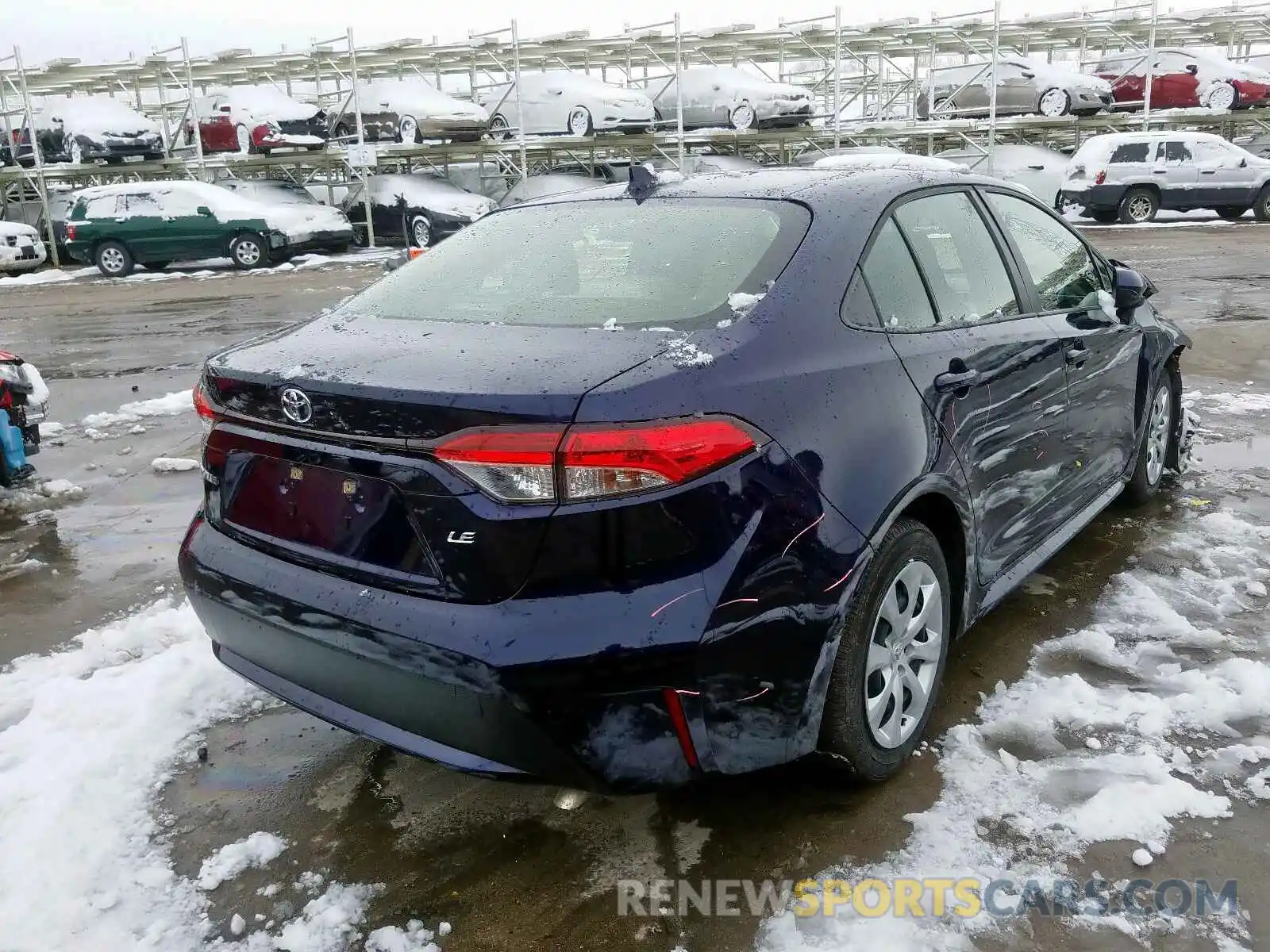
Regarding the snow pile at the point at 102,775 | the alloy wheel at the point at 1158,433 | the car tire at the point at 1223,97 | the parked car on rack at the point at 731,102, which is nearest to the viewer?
the snow pile at the point at 102,775

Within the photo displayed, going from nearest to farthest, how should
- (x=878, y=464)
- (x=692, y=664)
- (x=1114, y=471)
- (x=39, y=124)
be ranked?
(x=692, y=664) → (x=878, y=464) → (x=1114, y=471) → (x=39, y=124)

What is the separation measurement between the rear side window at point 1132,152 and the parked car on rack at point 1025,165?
217 centimetres

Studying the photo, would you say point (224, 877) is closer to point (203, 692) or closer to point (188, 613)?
point (203, 692)

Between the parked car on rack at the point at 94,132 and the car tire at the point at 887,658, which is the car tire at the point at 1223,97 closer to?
the parked car on rack at the point at 94,132

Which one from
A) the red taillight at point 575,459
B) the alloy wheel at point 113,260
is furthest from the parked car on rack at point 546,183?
the red taillight at point 575,459

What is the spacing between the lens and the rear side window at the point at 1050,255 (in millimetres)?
3479

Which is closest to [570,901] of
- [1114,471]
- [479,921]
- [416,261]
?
[479,921]

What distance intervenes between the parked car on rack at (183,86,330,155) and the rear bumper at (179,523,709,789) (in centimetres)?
2280

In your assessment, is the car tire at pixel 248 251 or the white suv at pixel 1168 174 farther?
Result: the white suv at pixel 1168 174

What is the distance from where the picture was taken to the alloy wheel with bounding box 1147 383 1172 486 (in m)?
4.61

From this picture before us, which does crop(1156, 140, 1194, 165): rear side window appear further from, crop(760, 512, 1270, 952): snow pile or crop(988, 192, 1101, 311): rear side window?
crop(760, 512, 1270, 952): snow pile

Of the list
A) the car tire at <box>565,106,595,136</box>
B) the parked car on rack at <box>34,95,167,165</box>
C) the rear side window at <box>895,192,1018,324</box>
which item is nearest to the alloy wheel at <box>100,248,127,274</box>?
the parked car on rack at <box>34,95,167,165</box>

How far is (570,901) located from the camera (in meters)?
2.35

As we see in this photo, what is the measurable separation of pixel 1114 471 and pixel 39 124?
82.6 feet
